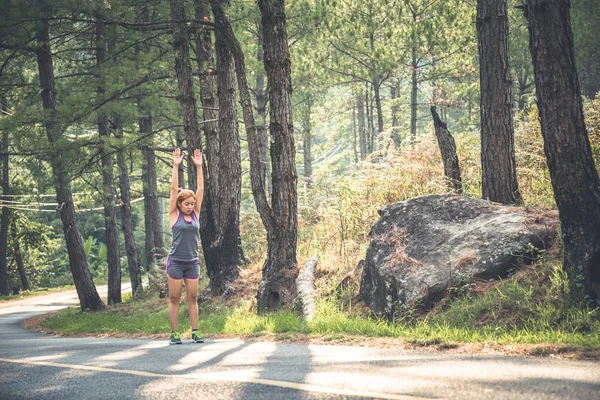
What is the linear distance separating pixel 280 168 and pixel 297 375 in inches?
265

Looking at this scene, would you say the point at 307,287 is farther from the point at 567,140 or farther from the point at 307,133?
the point at 307,133

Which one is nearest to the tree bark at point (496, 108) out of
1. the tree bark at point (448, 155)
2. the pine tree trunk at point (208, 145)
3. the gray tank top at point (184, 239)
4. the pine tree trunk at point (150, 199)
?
the tree bark at point (448, 155)

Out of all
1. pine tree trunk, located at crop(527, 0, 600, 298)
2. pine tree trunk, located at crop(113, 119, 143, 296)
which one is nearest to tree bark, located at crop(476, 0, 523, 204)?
pine tree trunk, located at crop(527, 0, 600, 298)

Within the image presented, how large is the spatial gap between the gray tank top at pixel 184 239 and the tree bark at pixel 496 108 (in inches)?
218

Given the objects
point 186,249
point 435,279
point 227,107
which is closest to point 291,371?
point 186,249

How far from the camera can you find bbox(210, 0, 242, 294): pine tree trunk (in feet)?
48.9

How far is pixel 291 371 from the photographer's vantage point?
5770 mm

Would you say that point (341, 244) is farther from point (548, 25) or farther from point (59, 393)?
point (59, 393)

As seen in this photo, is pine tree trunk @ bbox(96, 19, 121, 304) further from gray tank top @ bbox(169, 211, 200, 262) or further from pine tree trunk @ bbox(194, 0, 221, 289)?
gray tank top @ bbox(169, 211, 200, 262)

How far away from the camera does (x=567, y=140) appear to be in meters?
7.50

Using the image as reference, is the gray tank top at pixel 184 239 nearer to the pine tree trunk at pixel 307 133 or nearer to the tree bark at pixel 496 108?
the tree bark at pixel 496 108

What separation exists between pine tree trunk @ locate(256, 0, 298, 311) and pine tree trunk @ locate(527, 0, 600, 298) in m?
5.23

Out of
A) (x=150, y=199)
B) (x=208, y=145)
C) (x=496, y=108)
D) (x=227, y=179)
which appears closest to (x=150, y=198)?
(x=150, y=199)

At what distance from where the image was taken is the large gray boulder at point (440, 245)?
8727 millimetres
